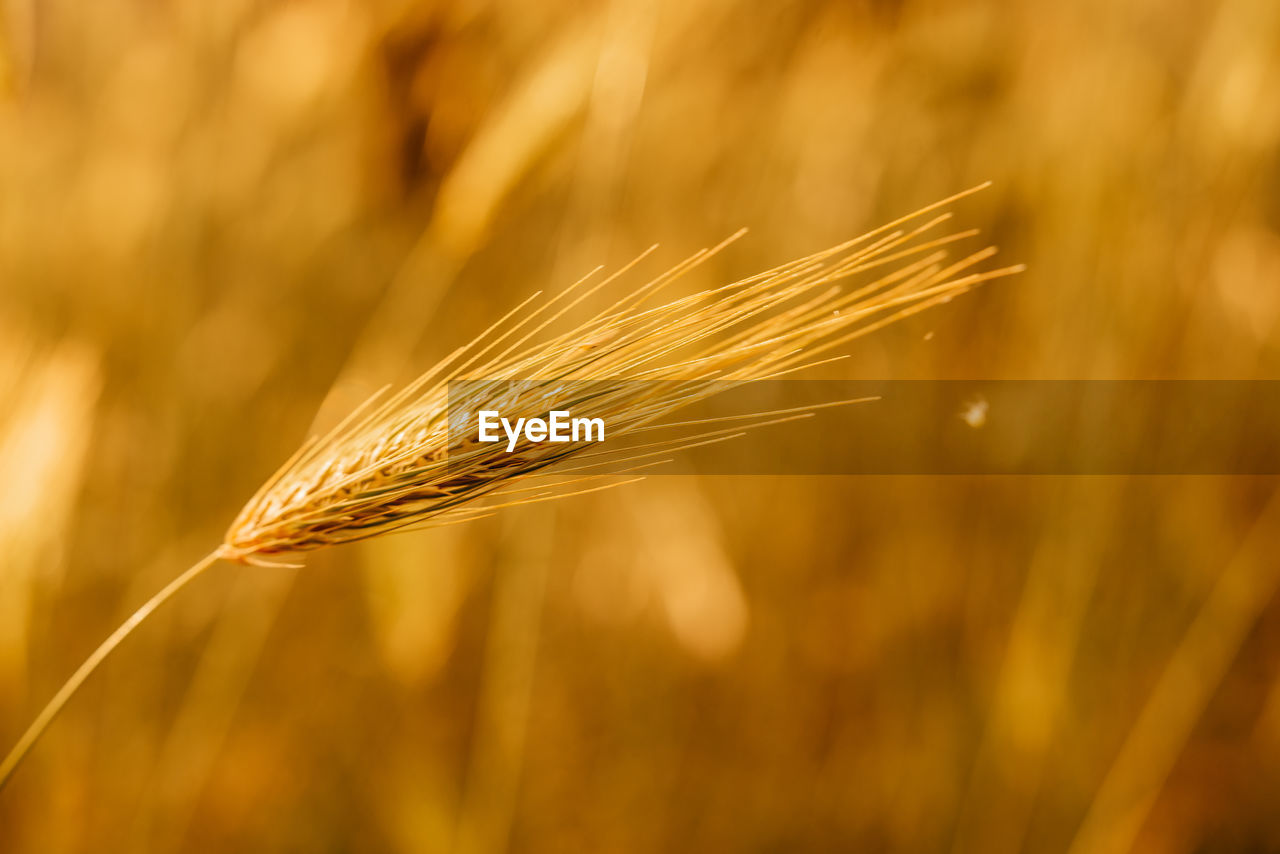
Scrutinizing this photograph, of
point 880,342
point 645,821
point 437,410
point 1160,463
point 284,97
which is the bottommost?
point 645,821

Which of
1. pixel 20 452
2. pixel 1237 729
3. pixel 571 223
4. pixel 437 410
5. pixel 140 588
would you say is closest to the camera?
→ pixel 437 410

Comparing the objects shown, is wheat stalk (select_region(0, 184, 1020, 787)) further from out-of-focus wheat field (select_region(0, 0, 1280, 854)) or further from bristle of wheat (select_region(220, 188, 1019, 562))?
out-of-focus wheat field (select_region(0, 0, 1280, 854))

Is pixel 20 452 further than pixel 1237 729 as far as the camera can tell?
No

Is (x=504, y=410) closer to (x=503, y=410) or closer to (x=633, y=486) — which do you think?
(x=503, y=410)

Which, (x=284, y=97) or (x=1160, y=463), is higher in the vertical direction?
(x=284, y=97)

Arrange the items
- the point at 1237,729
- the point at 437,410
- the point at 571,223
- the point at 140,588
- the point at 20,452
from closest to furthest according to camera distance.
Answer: the point at 437,410, the point at 20,452, the point at 571,223, the point at 140,588, the point at 1237,729

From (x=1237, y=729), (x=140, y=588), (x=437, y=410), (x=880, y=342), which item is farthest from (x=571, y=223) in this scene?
(x=1237, y=729)

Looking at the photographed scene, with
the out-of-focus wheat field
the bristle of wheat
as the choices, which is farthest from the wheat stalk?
the out-of-focus wheat field

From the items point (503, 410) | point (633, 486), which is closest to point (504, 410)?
point (503, 410)

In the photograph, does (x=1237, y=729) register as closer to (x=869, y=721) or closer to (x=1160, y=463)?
(x=1160, y=463)
